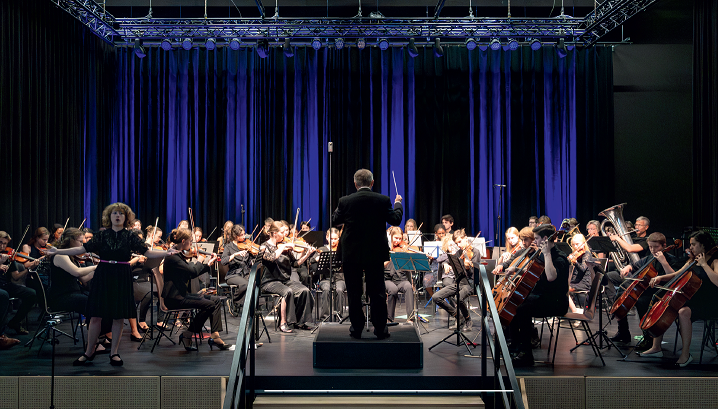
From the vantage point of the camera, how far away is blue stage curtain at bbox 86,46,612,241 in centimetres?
1188

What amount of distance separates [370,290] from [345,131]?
24.1 feet

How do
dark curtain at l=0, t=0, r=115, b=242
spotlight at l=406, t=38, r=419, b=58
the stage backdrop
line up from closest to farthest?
dark curtain at l=0, t=0, r=115, b=242
spotlight at l=406, t=38, r=419, b=58
the stage backdrop

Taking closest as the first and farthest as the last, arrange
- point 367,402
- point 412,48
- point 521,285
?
point 367,402, point 521,285, point 412,48

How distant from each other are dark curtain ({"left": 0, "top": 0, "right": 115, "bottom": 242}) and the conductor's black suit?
574 cm

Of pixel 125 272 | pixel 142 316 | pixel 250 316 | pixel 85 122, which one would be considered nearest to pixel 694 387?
pixel 250 316

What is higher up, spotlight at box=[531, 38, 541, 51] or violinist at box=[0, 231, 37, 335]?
spotlight at box=[531, 38, 541, 51]

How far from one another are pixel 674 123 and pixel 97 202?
419 inches

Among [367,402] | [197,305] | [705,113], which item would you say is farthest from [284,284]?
[705,113]

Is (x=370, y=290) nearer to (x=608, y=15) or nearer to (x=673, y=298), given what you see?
(x=673, y=298)

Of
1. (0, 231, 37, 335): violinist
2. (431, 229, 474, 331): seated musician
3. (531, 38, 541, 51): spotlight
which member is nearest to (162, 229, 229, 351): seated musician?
(0, 231, 37, 335): violinist

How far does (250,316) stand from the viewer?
4516mm

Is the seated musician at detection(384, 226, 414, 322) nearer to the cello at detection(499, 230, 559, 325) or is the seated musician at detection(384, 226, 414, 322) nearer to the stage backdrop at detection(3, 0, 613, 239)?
the cello at detection(499, 230, 559, 325)

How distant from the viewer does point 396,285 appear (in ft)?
24.3

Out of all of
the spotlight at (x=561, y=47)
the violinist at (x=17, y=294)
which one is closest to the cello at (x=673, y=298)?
the spotlight at (x=561, y=47)
